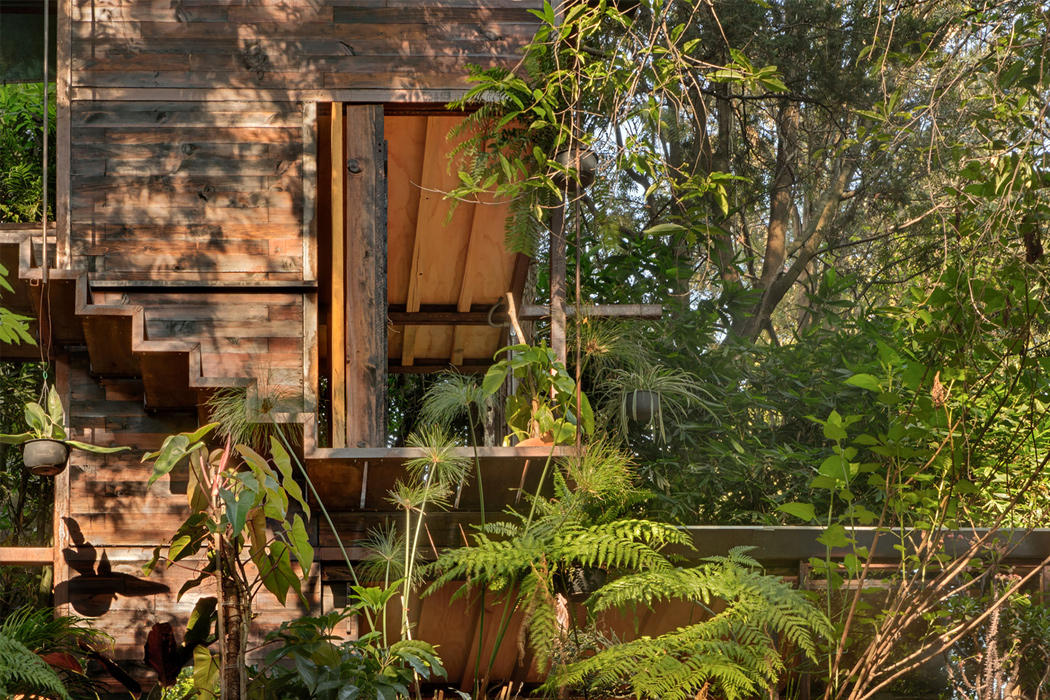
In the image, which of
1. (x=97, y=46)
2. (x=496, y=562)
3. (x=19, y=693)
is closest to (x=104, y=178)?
(x=97, y=46)

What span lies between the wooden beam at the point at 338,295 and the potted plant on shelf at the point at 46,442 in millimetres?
1141

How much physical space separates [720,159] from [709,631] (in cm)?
792

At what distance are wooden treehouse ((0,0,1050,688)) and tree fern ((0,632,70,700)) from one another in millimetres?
1533

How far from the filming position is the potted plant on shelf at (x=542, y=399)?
4.86m

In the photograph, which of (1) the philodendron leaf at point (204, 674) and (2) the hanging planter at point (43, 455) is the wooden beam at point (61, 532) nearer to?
(2) the hanging planter at point (43, 455)

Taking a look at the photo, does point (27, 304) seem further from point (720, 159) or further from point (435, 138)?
point (720, 159)

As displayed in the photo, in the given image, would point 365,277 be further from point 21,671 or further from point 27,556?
point 27,556

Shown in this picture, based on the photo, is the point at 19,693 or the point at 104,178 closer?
the point at 19,693

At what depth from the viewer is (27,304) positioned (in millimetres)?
6305

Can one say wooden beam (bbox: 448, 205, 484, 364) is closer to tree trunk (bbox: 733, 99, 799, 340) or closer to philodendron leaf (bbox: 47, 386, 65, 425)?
philodendron leaf (bbox: 47, 386, 65, 425)

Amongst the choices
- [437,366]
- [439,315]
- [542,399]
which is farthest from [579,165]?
[437,366]

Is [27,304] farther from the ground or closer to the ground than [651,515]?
farther from the ground

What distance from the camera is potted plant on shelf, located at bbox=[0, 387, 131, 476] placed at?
529 cm

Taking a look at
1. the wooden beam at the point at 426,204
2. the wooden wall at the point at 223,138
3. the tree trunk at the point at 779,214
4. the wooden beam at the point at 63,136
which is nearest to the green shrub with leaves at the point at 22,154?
the wooden beam at the point at 63,136
